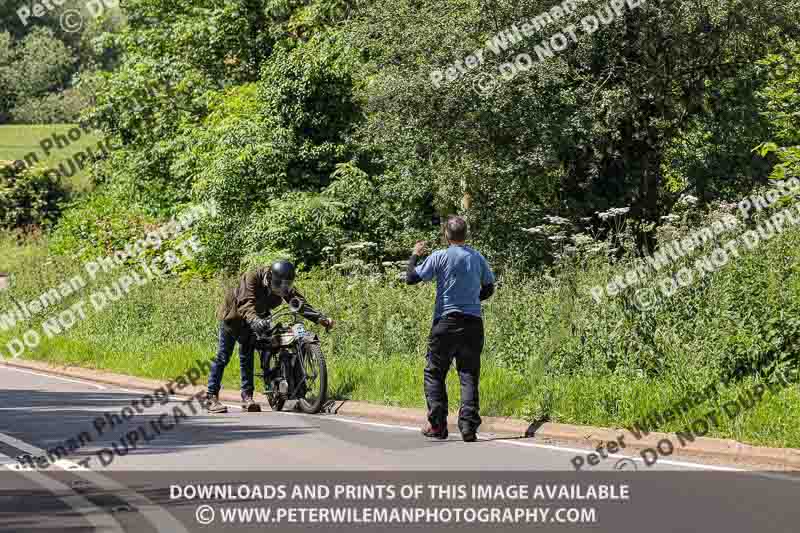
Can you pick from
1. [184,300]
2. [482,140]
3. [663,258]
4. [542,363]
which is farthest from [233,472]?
[482,140]

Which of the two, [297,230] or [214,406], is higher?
[297,230]

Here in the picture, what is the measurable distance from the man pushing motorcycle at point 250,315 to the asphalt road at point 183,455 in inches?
17.3

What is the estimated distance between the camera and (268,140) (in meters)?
37.1

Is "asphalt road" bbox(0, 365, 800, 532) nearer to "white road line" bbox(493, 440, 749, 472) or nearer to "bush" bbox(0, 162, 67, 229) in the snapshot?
"white road line" bbox(493, 440, 749, 472)

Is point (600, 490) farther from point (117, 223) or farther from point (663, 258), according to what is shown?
point (117, 223)

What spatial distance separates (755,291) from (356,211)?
24284 millimetres
